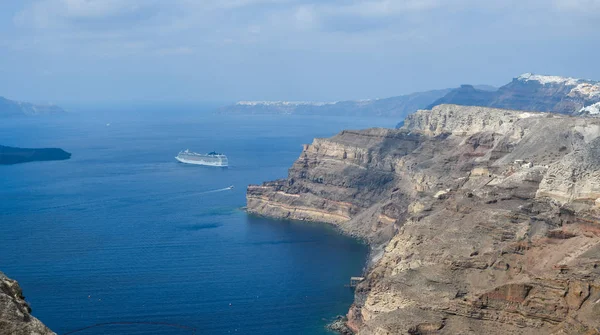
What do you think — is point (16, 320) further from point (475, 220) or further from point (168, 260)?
point (168, 260)

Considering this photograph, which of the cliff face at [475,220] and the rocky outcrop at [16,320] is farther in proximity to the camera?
the cliff face at [475,220]

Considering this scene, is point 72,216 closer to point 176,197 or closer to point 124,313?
point 176,197

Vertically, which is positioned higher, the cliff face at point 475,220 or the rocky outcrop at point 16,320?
the rocky outcrop at point 16,320

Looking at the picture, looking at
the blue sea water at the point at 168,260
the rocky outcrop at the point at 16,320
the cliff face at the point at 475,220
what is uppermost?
the rocky outcrop at the point at 16,320

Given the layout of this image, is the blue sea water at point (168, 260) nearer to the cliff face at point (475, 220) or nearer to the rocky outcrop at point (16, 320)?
Result: the cliff face at point (475, 220)

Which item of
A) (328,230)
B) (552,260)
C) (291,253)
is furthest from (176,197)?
(552,260)

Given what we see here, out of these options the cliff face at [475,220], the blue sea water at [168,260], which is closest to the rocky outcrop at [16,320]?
the cliff face at [475,220]

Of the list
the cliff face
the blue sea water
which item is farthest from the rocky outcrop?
the blue sea water

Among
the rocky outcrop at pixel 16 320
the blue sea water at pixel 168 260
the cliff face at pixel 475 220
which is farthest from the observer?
the blue sea water at pixel 168 260

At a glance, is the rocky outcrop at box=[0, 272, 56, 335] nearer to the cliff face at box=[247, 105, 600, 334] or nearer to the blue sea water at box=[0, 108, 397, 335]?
the cliff face at box=[247, 105, 600, 334]
